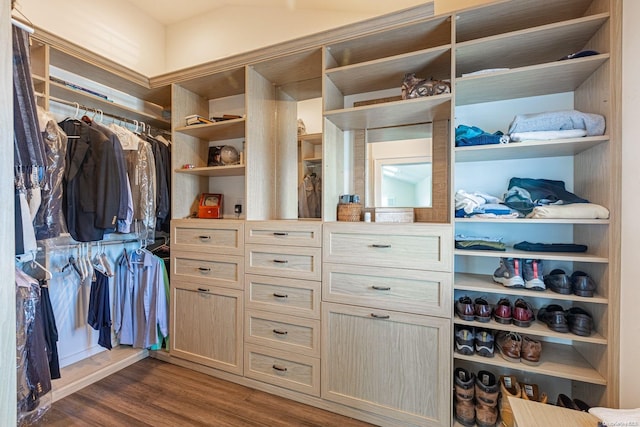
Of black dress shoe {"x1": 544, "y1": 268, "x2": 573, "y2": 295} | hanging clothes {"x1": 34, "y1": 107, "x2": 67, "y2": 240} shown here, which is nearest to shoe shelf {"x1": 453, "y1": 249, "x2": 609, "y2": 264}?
black dress shoe {"x1": 544, "y1": 268, "x2": 573, "y2": 295}

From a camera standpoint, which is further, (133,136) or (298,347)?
(133,136)

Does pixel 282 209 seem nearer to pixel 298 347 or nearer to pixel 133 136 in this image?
pixel 298 347

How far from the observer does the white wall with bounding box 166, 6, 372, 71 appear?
220cm

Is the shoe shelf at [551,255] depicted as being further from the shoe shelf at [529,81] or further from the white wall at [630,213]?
the shoe shelf at [529,81]

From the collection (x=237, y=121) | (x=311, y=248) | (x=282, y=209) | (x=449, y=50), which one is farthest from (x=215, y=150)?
(x=449, y=50)

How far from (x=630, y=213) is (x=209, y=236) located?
228cm

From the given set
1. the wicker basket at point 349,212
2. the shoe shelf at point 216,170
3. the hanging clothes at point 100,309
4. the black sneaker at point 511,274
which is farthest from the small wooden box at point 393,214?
the hanging clothes at point 100,309

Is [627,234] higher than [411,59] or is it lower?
lower

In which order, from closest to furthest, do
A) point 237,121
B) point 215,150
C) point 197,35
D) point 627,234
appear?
point 627,234 → point 237,121 → point 215,150 → point 197,35

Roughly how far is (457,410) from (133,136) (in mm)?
2719

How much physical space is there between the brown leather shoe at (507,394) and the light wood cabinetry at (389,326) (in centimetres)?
29

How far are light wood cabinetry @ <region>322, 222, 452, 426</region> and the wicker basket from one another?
18 cm

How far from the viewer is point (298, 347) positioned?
1748 mm

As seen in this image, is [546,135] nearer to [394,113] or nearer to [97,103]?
[394,113]
